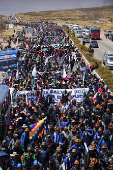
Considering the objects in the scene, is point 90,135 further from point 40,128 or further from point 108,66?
point 108,66

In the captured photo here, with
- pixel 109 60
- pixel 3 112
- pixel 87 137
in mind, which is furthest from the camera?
pixel 109 60

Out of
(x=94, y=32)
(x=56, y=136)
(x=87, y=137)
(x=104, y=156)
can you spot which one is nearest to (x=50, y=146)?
(x=56, y=136)

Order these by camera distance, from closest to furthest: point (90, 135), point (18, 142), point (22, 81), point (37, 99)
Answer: point (18, 142)
point (90, 135)
point (37, 99)
point (22, 81)

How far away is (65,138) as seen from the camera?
369 inches

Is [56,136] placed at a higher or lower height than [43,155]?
higher

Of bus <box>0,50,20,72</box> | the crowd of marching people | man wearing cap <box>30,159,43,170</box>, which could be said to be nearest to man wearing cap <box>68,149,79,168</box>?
the crowd of marching people

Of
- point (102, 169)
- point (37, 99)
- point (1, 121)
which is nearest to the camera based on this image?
point (102, 169)

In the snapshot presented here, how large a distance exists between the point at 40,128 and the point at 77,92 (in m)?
4.56

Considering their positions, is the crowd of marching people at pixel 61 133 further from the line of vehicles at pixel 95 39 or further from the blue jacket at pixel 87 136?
the line of vehicles at pixel 95 39

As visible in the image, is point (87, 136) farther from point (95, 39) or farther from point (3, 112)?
point (95, 39)

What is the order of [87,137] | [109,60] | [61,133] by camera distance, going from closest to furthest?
1. [61,133]
2. [87,137]
3. [109,60]

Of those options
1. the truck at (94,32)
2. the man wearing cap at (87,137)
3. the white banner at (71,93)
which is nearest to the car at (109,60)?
the white banner at (71,93)

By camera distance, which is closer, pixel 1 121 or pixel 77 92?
pixel 1 121

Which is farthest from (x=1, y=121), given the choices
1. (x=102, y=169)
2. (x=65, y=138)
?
(x=102, y=169)
